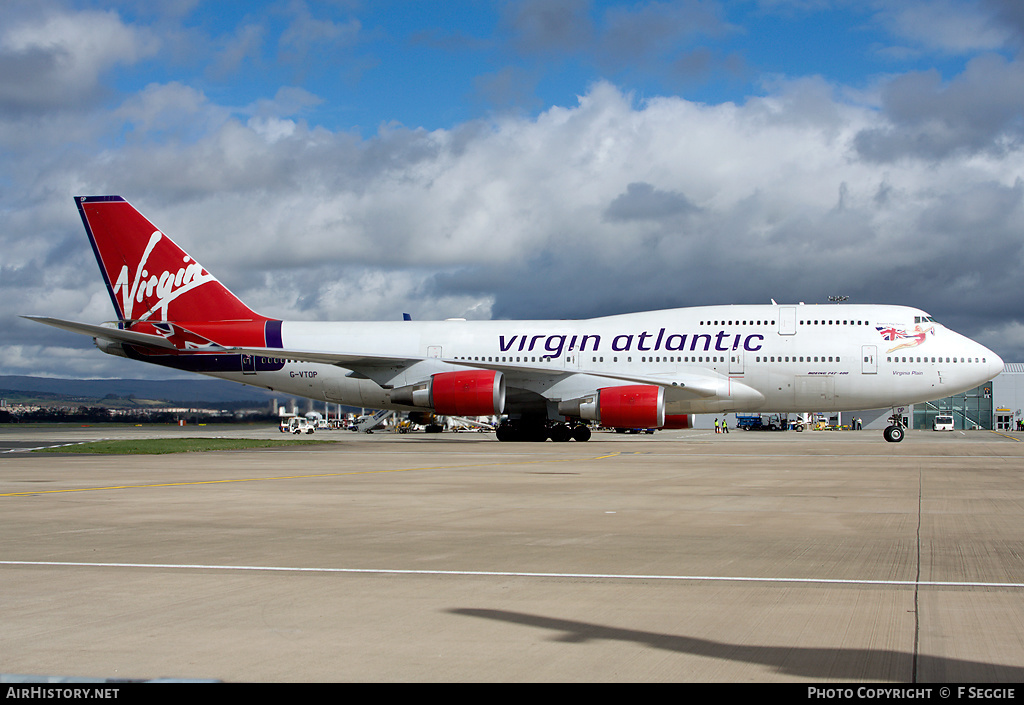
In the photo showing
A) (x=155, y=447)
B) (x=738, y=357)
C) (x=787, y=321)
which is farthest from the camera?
(x=787, y=321)

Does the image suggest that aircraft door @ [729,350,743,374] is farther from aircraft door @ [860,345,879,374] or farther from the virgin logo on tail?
the virgin logo on tail

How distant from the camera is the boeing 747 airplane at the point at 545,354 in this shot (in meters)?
33.1

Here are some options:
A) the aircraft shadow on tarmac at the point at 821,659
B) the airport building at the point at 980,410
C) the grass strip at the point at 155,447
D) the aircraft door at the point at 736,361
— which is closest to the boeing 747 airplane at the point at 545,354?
the aircraft door at the point at 736,361

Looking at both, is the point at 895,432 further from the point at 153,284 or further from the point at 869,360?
the point at 153,284

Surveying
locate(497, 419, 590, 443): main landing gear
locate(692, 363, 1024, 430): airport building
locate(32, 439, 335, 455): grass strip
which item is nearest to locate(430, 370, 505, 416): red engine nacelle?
locate(497, 419, 590, 443): main landing gear

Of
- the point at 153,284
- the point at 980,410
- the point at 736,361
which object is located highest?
the point at 153,284

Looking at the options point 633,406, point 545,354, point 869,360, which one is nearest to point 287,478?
point 633,406

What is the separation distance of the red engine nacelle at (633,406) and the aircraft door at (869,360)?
782cm

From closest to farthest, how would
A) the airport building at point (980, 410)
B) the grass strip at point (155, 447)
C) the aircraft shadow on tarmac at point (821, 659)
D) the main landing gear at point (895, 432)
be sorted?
the aircraft shadow on tarmac at point (821, 659) < the grass strip at point (155, 447) < the main landing gear at point (895, 432) < the airport building at point (980, 410)

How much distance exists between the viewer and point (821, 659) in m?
4.77

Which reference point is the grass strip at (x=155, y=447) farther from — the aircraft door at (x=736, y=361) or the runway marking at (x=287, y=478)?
the aircraft door at (x=736, y=361)

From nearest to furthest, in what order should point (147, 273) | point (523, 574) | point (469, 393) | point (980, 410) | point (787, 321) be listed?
1. point (523, 574)
2. point (469, 393)
3. point (787, 321)
4. point (147, 273)
5. point (980, 410)

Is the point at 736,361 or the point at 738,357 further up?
the point at 738,357

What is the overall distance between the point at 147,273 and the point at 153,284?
1.78ft
